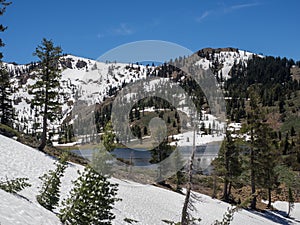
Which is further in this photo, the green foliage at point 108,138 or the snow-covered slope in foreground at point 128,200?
the snow-covered slope in foreground at point 128,200

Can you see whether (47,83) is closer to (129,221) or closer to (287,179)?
(129,221)

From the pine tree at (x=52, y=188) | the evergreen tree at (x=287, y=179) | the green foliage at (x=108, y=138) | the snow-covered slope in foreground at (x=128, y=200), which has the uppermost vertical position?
the green foliage at (x=108, y=138)

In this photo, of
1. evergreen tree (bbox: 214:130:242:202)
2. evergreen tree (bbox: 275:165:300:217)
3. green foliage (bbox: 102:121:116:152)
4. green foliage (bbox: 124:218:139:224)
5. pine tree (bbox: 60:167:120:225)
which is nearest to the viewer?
pine tree (bbox: 60:167:120:225)

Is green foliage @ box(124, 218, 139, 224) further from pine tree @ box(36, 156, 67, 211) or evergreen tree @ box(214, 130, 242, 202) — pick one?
evergreen tree @ box(214, 130, 242, 202)

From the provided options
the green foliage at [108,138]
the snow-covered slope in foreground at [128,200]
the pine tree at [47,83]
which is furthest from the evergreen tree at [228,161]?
the green foliage at [108,138]

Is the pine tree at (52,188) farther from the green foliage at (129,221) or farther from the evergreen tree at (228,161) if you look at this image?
the evergreen tree at (228,161)

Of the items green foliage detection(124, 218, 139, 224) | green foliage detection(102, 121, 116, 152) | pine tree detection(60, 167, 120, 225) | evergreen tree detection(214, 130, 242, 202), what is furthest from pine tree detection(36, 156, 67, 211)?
evergreen tree detection(214, 130, 242, 202)

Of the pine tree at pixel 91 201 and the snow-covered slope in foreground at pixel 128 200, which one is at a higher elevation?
the pine tree at pixel 91 201

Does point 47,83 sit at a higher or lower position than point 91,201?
higher

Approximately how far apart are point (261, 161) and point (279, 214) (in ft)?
24.5

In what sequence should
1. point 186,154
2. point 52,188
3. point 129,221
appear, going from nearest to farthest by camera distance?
point 52,188 < point 129,221 < point 186,154

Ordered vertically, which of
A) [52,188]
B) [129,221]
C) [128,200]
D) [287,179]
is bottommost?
[287,179]

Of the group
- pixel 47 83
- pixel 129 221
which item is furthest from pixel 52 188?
pixel 47 83

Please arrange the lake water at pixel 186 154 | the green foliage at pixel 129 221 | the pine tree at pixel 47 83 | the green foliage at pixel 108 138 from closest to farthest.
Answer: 1. the green foliage at pixel 108 138
2. the lake water at pixel 186 154
3. the green foliage at pixel 129 221
4. the pine tree at pixel 47 83
